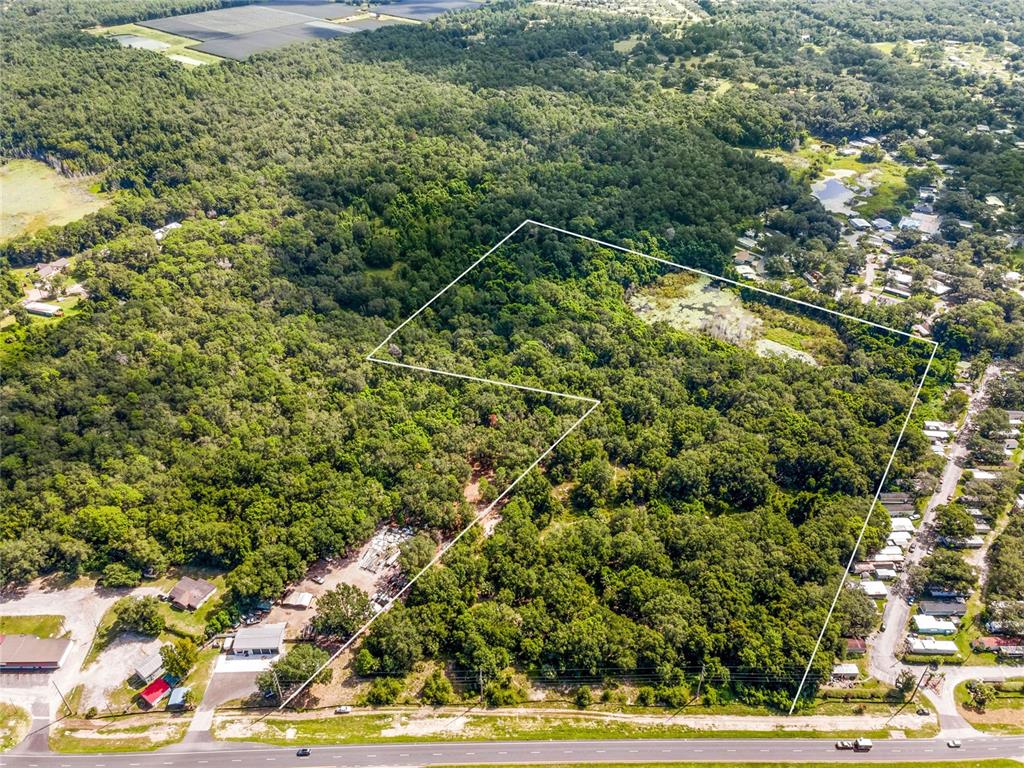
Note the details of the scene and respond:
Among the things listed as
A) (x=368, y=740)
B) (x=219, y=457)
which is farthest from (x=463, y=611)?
(x=219, y=457)

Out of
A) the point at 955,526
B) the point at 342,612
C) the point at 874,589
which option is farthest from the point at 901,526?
the point at 342,612

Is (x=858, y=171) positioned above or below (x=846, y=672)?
above

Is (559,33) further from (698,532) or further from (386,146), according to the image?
(698,532)

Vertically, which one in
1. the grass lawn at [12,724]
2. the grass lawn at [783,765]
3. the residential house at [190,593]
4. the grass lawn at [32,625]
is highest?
the residential house at [190,593]

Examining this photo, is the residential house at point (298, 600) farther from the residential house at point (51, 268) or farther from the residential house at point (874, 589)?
the residential house at point (51, 268)

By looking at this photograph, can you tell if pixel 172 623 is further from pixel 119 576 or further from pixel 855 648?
pixel 855 648

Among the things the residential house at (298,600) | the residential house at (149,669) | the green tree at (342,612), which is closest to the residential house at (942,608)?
the green tree at (342,612)

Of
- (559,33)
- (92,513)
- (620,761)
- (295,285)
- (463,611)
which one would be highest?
(559,33)
